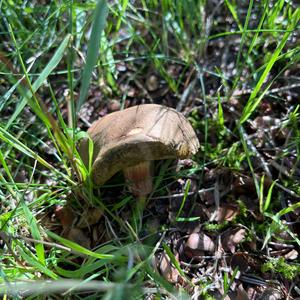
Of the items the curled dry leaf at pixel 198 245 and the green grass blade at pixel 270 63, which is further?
the curled dry leaf at pixel 198 245

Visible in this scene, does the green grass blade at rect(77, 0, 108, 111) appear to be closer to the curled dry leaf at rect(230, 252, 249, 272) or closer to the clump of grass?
the clump of grass

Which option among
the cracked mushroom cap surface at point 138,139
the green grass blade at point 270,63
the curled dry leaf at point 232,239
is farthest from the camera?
the curled dry leaf at point 232,239

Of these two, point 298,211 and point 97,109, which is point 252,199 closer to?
point 298,211

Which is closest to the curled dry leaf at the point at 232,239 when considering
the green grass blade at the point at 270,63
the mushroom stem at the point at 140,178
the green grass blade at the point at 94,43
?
the mushroom stem at the point at 140,178

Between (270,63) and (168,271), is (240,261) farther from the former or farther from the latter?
(270,63)

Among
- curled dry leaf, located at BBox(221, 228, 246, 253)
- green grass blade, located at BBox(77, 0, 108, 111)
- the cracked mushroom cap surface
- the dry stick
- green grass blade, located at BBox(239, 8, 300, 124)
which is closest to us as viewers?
green grass blade, located at BBox(77, 0, 108, 111)

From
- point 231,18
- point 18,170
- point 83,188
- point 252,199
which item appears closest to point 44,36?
point 18,170

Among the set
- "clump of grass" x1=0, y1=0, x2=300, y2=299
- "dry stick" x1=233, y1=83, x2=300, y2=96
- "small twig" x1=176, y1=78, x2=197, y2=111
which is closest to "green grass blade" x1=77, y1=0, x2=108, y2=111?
A: "clump of grass" x1=0, y1=0, x2=300, y2=299

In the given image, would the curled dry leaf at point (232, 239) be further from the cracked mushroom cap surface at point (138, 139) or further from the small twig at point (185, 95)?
the small twig at point (185, 95)
